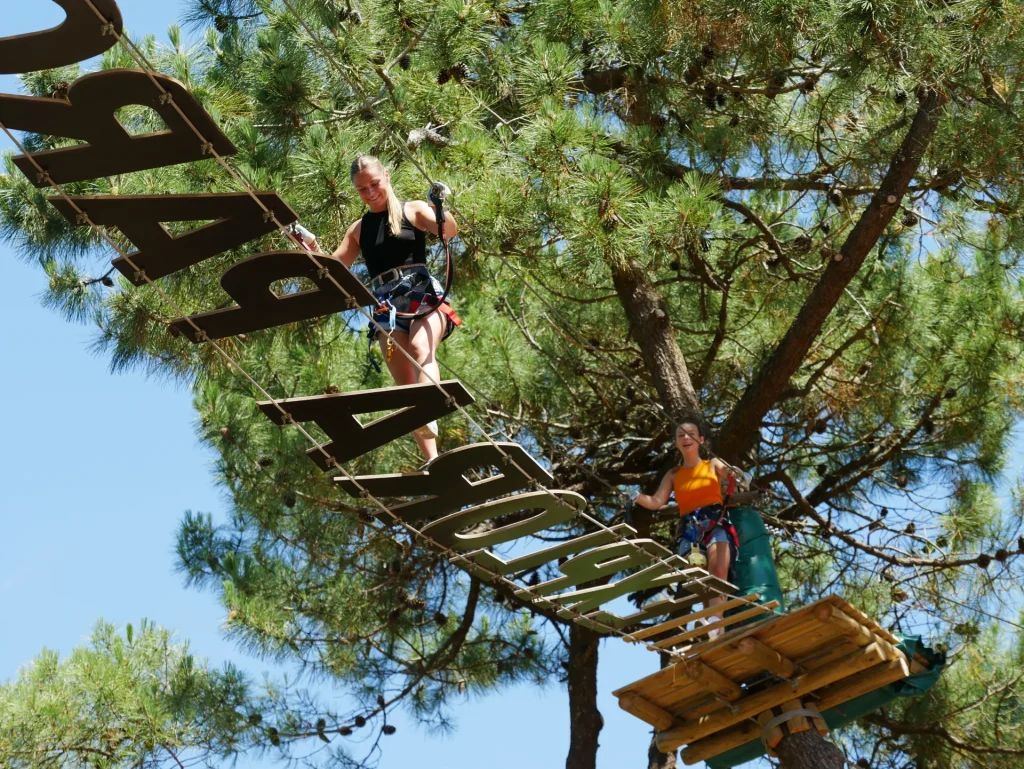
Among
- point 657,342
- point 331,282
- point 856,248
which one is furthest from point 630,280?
point 331,282

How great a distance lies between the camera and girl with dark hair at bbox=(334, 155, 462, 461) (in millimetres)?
4777

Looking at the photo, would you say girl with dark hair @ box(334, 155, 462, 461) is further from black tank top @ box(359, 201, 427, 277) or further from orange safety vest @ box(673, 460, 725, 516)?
orange safety vest @ box(673, 460, 725, 516)

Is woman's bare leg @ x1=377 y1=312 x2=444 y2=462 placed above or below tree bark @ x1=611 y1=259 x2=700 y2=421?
below

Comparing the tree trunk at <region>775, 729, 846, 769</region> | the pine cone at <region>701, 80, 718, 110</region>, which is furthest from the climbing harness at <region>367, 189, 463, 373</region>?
the tree trunk at <region>775, 729, 846, 769</region>

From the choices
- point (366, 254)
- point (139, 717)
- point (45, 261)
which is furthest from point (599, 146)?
point (139, 717)

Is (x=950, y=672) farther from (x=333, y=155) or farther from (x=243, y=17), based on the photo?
(x=243, y=17)

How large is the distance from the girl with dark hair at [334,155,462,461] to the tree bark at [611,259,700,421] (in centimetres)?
184

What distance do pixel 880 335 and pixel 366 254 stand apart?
10.9 feet

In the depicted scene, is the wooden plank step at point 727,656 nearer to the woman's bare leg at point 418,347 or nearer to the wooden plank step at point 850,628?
the wooden plank step at point 850,628

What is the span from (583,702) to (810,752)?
1.75 meters

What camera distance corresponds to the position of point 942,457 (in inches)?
298

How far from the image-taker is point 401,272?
4.82 meters

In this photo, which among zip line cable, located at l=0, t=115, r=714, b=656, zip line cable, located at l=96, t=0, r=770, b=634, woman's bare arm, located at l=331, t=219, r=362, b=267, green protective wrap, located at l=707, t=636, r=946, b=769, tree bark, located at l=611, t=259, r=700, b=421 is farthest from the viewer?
tree bark, located at l=611, t=259, r=700, b=421

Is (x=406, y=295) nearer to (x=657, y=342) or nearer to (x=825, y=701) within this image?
(x=657, y=342)
